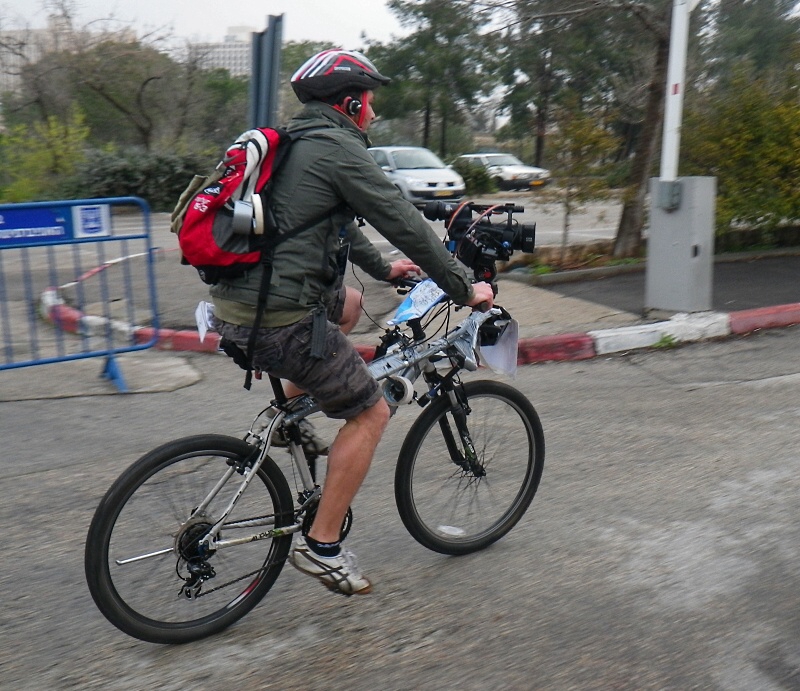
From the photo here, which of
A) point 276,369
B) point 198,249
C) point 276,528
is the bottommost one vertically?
point 276,528

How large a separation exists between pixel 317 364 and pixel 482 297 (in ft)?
2.31

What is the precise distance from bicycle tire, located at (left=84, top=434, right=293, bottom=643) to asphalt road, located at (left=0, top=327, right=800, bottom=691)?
0.36 feet

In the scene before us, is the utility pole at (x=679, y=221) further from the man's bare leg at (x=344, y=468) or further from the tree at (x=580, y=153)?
the man's bare leg at (x=344, y=468)

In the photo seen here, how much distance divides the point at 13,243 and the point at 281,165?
382cm

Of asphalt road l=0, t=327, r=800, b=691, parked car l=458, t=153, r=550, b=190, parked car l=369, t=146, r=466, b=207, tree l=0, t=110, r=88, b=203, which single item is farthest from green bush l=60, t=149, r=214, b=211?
asphalt road l=0, t=327, r=800, b=691

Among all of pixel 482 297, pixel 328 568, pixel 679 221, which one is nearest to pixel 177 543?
pixel 328 568

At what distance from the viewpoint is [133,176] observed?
2205 centimetres

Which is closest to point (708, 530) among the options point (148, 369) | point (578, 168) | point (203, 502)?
point (203, 502)

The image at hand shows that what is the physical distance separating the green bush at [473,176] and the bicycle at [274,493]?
83.6 feet

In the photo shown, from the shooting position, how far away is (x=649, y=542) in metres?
4.05

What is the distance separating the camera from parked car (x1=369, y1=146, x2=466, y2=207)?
78.6 ft

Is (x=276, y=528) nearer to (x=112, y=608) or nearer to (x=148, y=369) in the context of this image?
(x=112, y=608)

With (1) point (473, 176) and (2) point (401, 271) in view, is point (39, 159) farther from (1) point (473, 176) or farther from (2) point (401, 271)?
(2) point (401, 271)

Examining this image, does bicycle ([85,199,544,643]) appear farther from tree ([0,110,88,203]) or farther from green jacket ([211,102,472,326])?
tree ([0,110,88,203])
